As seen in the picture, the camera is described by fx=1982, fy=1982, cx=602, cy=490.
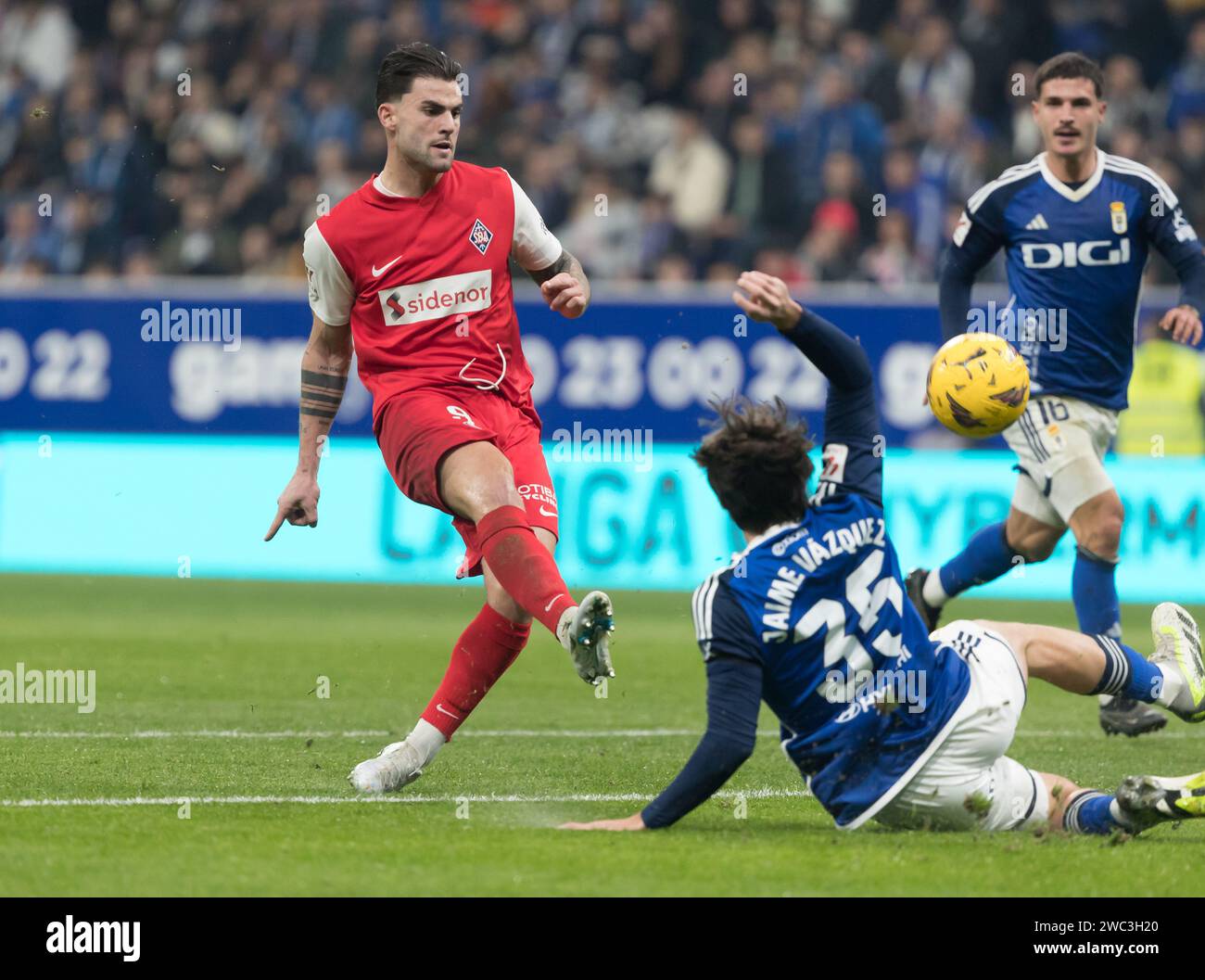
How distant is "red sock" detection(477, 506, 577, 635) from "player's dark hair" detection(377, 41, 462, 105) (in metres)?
1.56

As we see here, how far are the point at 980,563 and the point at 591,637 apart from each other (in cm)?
361

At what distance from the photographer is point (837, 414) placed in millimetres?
5438

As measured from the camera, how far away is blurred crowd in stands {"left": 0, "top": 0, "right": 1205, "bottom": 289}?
1744 centimetres

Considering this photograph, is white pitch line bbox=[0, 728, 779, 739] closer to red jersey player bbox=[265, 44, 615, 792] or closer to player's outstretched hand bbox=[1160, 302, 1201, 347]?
red jersey player bbox=[265, 44, 615, 792]

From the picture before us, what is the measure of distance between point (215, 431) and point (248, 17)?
6.01 m

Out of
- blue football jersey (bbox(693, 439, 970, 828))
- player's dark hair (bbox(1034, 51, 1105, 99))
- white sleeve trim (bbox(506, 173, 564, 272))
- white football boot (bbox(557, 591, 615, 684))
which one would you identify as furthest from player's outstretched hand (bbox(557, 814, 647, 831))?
player's dark hair (bbox(1034, 51, 1105, 99))

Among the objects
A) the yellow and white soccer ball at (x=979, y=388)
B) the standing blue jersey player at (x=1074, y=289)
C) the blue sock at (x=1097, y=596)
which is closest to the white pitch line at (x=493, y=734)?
the standing blue jersey player at (x=1074, y=289)

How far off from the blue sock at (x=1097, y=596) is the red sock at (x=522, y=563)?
3052 mm

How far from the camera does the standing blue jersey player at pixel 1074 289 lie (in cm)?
848

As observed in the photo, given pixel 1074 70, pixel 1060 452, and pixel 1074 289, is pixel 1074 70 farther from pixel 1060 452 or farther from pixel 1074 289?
pixel 1060 452

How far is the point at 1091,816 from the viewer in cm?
568

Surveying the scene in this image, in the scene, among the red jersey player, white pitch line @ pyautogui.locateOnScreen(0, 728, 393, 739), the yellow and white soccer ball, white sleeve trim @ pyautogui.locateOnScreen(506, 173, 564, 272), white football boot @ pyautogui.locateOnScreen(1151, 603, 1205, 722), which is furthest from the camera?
white pitch line @ pyautogui.locateOnScreen(0, 728, 393, 739)

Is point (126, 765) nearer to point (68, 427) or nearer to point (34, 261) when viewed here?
point (68, 427)

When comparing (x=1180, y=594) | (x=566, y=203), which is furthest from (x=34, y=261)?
(x=1180, y=594)
